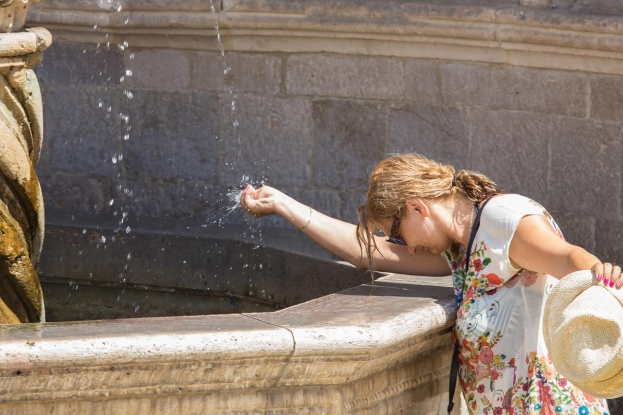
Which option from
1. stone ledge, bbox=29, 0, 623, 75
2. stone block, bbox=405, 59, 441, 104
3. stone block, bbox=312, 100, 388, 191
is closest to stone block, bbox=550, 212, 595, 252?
stone ledge, bbox=29, 0, 623, 75

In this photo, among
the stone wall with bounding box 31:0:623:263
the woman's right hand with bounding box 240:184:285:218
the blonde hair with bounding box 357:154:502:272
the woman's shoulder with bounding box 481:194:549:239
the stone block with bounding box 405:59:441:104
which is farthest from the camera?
the stone block with bounding box 405:59:441:104

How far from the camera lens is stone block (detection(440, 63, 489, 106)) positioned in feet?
15.2

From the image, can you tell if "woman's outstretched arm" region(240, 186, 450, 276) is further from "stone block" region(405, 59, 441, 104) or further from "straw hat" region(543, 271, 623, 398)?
"stone block" region(405, 59, 441, 104)

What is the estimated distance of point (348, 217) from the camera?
16.5ft

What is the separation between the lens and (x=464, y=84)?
15.4 ft

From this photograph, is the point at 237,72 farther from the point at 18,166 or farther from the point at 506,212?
the point at 506,212

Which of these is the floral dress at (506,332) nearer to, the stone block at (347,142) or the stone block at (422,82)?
the stone block at (422,82)

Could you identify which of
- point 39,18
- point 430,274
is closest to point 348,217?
point 39,18

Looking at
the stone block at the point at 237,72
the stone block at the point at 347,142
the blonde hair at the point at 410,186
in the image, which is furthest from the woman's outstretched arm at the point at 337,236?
the stone block at the point at 237,72

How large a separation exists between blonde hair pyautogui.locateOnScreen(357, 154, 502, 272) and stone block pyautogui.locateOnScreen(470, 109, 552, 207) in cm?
182

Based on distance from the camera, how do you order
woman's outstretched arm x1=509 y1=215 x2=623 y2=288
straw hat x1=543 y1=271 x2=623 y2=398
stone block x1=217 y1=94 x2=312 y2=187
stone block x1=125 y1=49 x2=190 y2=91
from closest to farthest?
1. straw hat x1=543 y1=271 x2=623 y2=398
2. woman's outstretched arm x1=509 y1=215 x2=623 y2=288
3. stone block x1=217 y1=94 x2=312 y2=187
4. stone block x1=125 y1=49 x2=190 y2=91

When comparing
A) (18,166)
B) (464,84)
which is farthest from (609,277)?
(464,84)

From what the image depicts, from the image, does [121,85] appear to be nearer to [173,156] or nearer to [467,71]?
[173,156]

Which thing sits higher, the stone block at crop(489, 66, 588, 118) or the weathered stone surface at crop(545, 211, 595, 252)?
the stone block at crop(489, 66, 588, 118)
